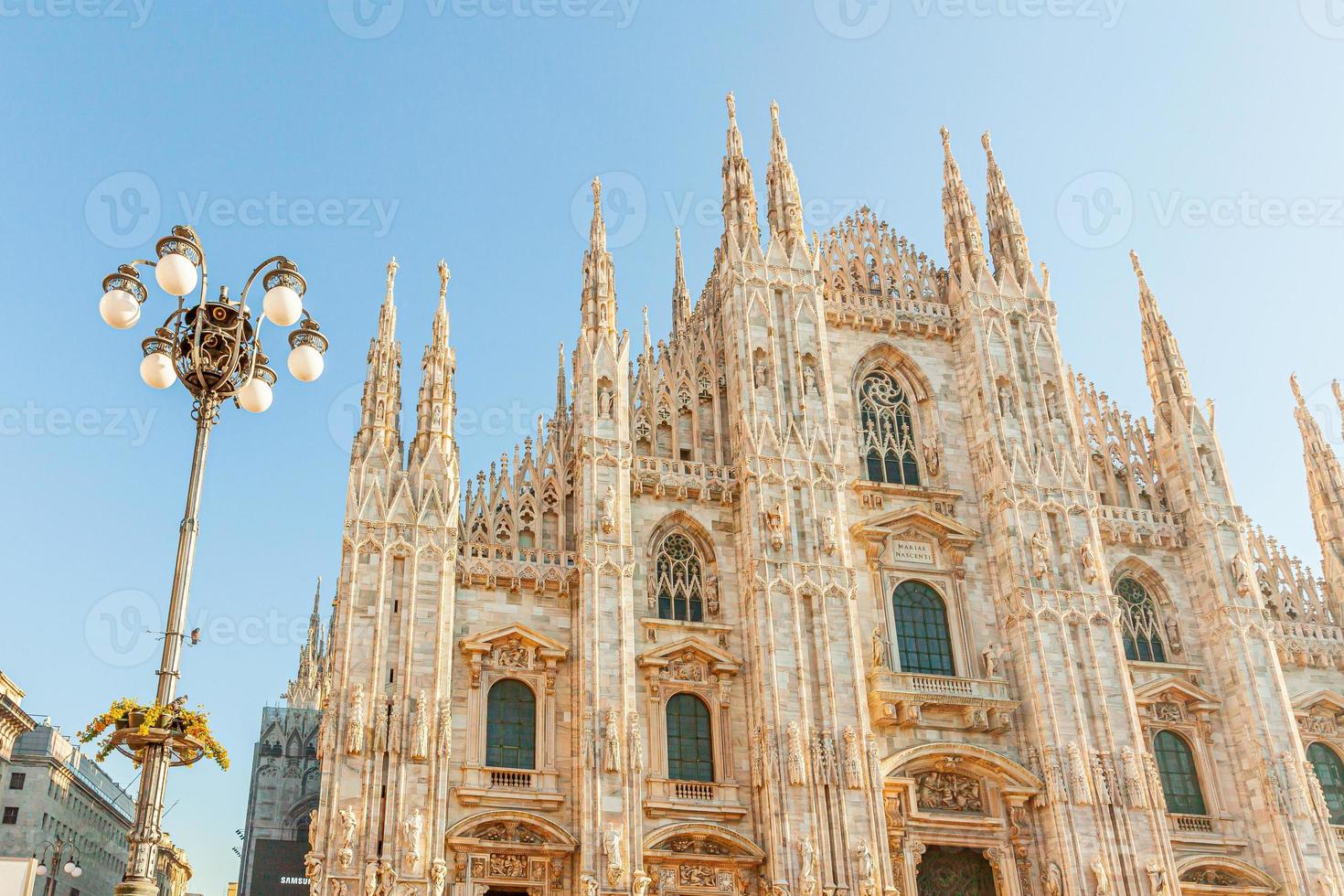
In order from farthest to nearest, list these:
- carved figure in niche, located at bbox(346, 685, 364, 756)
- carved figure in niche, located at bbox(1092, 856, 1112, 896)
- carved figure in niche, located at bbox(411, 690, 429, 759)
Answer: carved figure in niche, located at bbox(1092, 856, 1112, 896) → carved figure in niche, located at bbox(411, 690, 429, 759) → carved figure in niche, located at bbox(346, 685, 364, 756)

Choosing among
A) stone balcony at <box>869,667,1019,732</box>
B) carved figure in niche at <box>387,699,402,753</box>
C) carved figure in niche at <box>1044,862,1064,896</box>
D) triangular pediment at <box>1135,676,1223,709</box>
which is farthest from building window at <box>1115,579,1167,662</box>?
carved figure in niche at <box>387,699,402,753</box>

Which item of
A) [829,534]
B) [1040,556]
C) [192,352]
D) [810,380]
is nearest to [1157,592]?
[1040,556]

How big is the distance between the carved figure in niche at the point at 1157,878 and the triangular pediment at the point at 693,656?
10328mm

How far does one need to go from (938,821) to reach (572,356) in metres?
14.5

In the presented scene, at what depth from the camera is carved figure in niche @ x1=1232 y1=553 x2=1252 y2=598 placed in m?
31.9

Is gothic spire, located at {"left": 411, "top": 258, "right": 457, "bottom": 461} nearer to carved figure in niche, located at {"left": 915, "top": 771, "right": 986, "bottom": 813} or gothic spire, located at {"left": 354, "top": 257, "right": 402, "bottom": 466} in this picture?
gothic spire, located at {"left": 354, "top": 257, "right": 402, "bottom": 466}

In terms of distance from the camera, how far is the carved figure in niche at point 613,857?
24.4 m

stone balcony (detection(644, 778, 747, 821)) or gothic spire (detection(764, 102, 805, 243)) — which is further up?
gothic spire (detection(764, 102, 805, 243))

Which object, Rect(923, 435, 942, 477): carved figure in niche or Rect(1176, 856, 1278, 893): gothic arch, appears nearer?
Rect(1176, 856, 1278, 893): gothic arch

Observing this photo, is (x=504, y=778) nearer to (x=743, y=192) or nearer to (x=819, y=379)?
(x=819, y=379)

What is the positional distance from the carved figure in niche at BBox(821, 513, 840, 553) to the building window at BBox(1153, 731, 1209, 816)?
9.73 m

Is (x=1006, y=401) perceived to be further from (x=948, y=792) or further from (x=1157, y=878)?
(x=1157, y=878)

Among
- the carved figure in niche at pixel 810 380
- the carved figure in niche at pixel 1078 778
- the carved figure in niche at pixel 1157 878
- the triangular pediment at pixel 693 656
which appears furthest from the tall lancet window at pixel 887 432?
the carved figure in niche at pixel 1157 878

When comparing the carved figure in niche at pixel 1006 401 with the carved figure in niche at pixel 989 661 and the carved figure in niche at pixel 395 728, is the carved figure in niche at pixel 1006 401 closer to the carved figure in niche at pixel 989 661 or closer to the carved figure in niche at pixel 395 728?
the carved figure in niche at pixel 989 661
